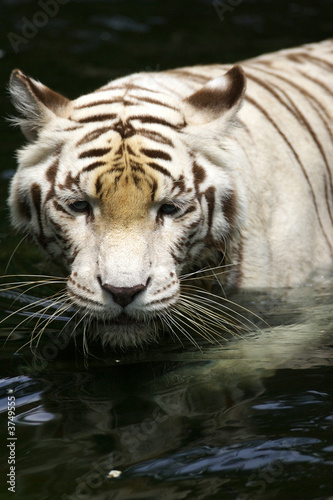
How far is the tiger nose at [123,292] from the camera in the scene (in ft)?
7.86

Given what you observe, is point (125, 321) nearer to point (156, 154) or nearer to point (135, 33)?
point (156, 154)

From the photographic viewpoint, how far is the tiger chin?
253 cm

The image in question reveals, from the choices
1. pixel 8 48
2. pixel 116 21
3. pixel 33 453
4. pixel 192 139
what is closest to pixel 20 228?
pixel 192 139

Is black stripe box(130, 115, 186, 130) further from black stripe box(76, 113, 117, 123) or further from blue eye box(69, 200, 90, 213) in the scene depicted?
blue eye box(69, 200, 90, 213)

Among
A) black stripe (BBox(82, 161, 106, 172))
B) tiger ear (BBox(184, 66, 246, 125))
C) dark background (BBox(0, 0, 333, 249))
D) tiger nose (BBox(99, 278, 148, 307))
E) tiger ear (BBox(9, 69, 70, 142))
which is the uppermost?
dark background (BBox(0, 0, 333, 249))

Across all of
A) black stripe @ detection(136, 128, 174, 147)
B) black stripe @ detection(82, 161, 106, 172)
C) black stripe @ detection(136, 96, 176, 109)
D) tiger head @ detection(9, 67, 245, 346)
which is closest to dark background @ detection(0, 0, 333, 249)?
black stripe @ detection(136, 96, 176, 109)

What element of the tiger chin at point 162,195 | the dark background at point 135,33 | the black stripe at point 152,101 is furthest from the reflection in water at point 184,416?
the dark background at point 135,33

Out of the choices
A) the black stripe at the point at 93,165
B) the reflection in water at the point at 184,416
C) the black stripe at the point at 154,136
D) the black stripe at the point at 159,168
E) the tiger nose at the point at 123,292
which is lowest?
the reflection in water at the point at 184,416

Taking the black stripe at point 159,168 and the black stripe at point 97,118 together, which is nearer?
the black stripe at point 159,168

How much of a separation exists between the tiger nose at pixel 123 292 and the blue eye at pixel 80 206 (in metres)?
0.29

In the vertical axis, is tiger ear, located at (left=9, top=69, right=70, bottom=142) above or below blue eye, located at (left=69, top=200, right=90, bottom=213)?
above

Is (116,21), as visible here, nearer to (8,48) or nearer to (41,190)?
(8,48)

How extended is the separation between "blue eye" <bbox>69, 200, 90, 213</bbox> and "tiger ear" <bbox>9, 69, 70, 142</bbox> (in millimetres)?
360

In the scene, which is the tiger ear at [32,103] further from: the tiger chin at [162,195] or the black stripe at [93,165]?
the black stripe at [93,165]
